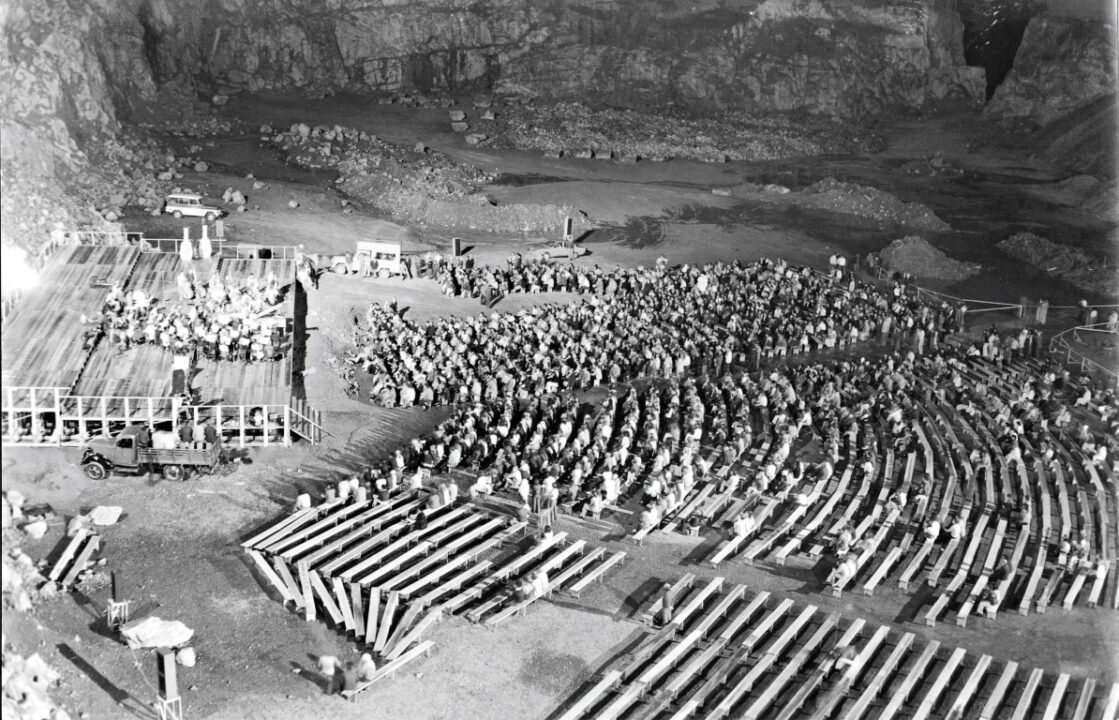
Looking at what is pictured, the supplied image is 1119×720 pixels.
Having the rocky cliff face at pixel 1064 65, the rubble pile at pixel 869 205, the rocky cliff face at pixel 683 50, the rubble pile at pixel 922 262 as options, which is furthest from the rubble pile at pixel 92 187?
the rocky cliff face at pixel 1064 65

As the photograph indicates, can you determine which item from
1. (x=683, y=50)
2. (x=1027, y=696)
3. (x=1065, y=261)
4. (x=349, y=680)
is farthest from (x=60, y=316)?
(x=683, y=50)

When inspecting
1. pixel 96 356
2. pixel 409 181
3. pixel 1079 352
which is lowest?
pixel 96 356

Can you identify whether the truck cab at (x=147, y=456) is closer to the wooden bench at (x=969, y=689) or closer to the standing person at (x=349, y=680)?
the standing person at (x=349, y=680)

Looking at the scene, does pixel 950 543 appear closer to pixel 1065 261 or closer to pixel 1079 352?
pixel 1079 352

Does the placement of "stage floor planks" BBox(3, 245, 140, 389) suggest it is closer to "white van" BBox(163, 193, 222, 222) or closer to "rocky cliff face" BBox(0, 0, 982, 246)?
"white van" BBox(163, 193, 222, 222)

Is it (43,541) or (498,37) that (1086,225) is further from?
(43,541)

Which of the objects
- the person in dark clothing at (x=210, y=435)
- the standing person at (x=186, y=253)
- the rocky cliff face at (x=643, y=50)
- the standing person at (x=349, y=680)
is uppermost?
the rocky cliff face at (x=643, y=50)

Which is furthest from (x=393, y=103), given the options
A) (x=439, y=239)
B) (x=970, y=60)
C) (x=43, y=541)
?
(x=43, y=541)
